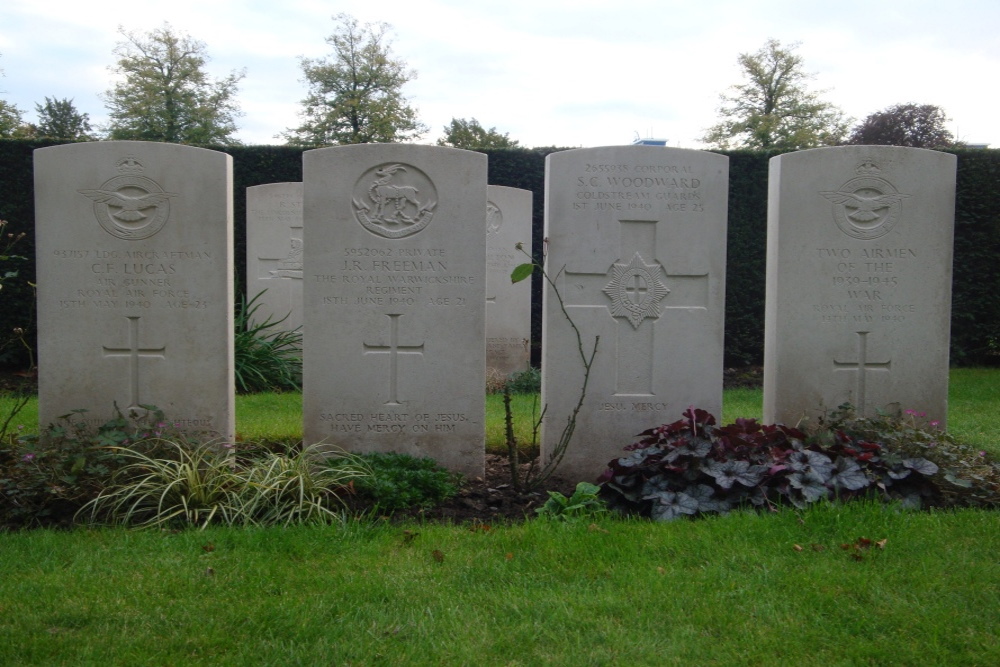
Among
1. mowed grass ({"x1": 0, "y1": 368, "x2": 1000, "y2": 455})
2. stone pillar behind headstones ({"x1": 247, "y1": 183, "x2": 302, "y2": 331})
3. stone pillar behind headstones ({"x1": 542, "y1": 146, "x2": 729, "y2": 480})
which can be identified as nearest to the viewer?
stone pillar behind headstones ({"x1": 542, "y1": 146, "x2": 729, "y2": 480})

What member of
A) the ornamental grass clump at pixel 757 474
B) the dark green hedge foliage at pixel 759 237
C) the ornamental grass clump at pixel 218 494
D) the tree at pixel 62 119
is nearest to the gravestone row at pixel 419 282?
the ornamental grass clump at pixel 218 494

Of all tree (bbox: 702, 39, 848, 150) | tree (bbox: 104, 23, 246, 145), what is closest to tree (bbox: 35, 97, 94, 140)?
tree (bbox: 104, 23, 246, 145)

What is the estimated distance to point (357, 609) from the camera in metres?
3.01

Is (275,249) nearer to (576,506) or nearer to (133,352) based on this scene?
(133,352)

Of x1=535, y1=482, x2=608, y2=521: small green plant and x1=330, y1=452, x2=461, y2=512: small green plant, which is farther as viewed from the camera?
x1=330, y1=452, x2=461, y2=512: small green plant

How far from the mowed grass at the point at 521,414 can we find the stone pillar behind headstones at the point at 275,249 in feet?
6.75

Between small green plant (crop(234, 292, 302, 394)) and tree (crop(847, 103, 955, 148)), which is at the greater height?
tree (crop(847, 103, 955, 148))

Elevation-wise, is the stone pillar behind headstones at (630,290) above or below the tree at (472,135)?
below

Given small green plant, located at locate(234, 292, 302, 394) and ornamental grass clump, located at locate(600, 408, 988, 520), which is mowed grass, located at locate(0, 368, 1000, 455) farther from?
ornamental grass clump, located at locate(600, 408, 988, 520)

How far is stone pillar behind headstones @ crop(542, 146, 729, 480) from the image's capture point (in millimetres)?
5344

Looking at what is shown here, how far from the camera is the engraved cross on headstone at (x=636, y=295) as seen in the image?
538cm

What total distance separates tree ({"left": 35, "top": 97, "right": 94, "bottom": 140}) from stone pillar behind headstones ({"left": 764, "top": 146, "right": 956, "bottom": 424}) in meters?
36.2

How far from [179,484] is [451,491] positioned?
1476 mm

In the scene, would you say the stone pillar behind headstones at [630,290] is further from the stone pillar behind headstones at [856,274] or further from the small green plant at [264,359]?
the small green plant at [264,359]
